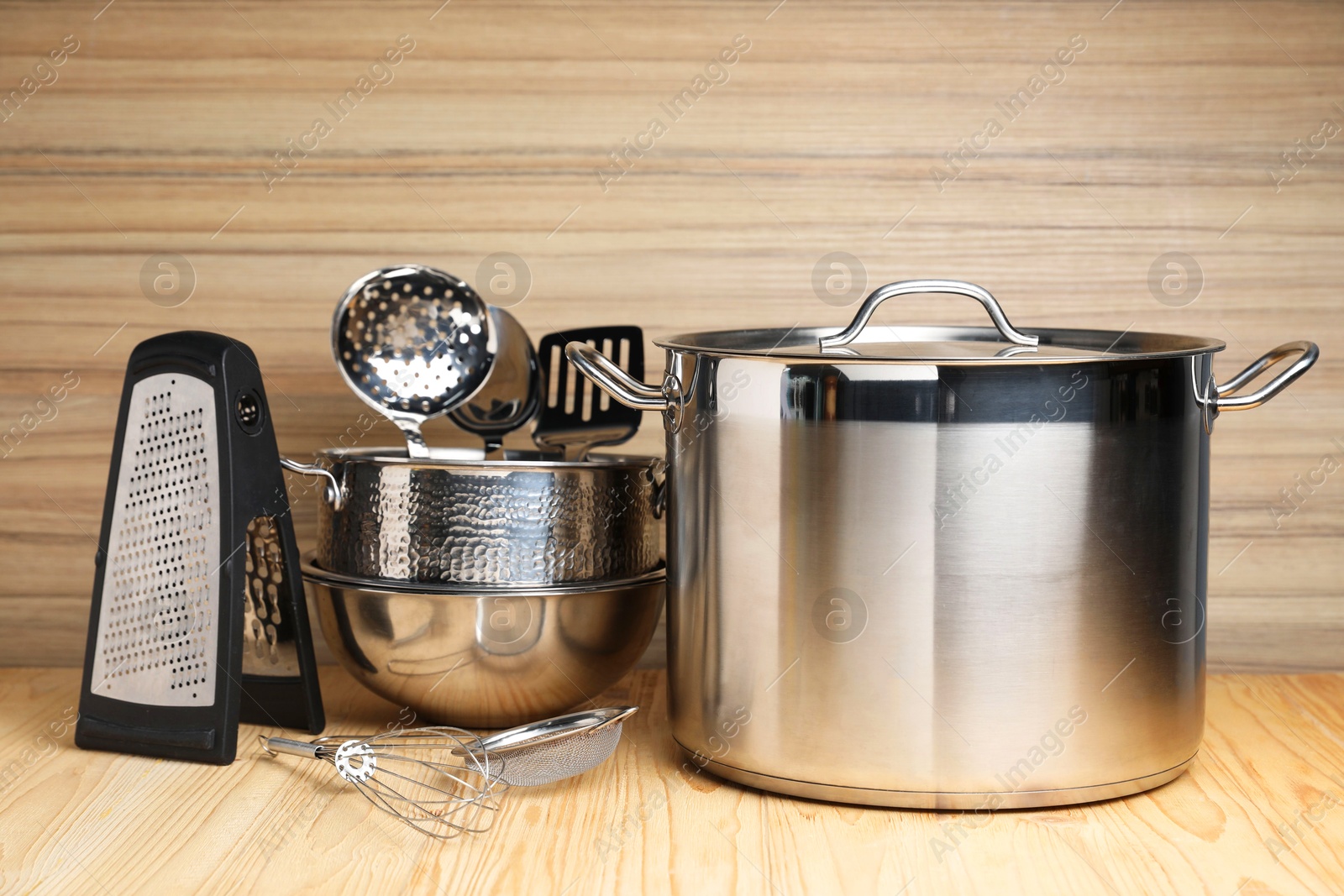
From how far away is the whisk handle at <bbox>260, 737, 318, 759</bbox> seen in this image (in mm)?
695

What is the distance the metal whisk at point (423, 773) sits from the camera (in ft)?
2.06

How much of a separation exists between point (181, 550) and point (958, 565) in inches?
18.9

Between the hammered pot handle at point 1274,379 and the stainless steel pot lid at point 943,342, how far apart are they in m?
0.03

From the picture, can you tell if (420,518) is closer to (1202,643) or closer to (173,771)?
(173,771)

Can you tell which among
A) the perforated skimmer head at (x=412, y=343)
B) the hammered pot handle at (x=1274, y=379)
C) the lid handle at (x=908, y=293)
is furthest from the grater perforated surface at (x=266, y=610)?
the hammered pot handle at (x=1274, y=379)

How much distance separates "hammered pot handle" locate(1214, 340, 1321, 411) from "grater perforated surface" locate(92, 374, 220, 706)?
61 cm

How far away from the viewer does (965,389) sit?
590mm

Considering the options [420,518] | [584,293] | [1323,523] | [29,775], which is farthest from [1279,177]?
[29,775]

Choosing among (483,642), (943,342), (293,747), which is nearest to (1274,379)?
(943,342)

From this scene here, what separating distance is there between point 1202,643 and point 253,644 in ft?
2.01

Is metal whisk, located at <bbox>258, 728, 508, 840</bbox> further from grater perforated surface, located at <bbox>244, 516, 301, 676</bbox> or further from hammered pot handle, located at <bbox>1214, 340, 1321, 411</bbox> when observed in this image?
hammered pot handle, located at <bbox>1214, 340, 1321, 411</bbox>

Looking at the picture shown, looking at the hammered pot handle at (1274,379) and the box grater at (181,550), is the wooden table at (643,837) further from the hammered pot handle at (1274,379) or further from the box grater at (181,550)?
the hammered pot handle at (1274,379)

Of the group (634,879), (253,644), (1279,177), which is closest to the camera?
(634,879)

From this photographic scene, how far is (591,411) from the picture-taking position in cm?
85
